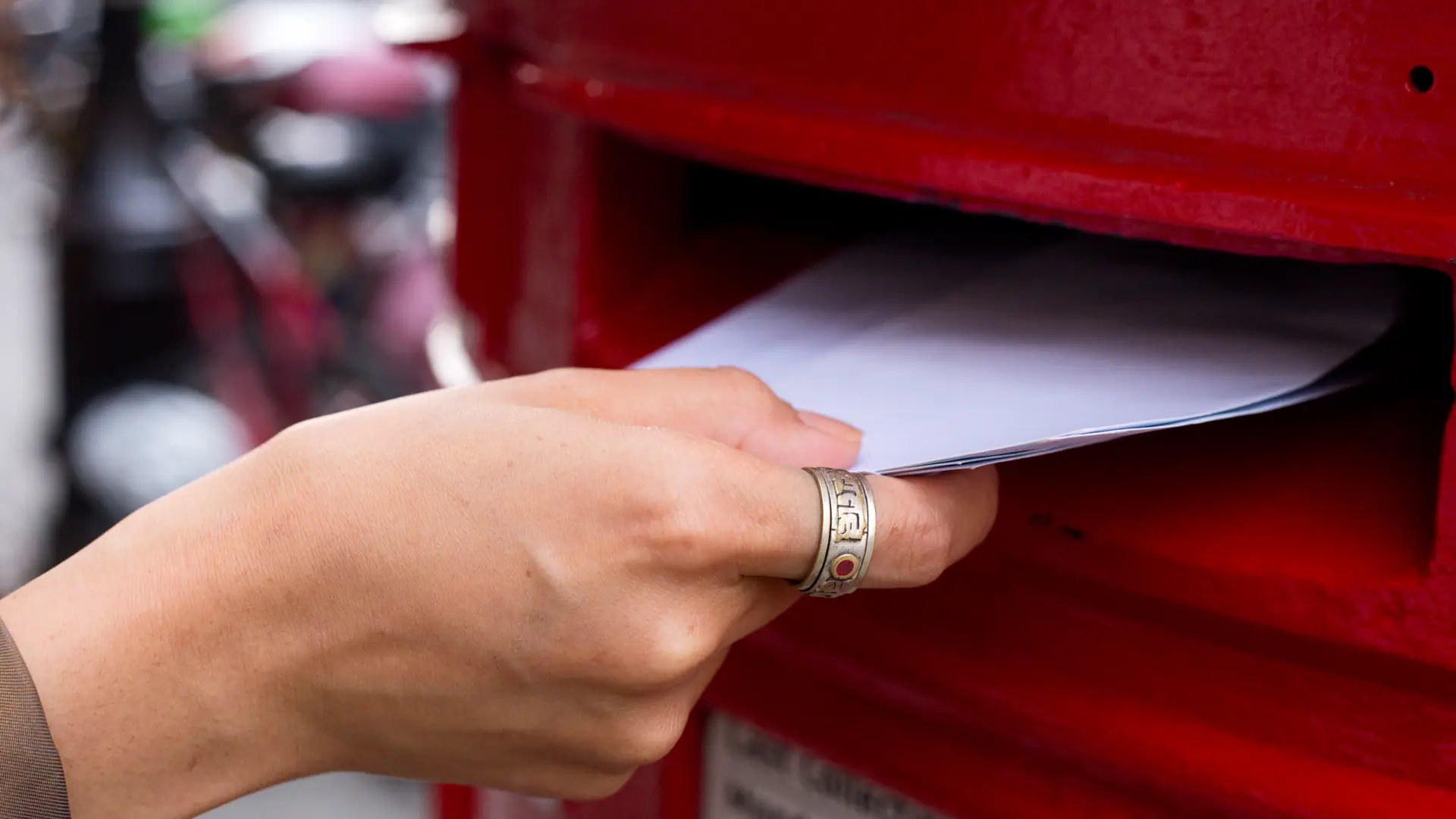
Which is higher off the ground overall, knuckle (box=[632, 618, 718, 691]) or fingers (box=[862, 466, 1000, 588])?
fingers (box=[862, 466, 1000, 588])

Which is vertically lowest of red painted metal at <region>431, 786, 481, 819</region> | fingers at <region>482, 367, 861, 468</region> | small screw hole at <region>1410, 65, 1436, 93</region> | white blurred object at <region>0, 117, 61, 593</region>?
white blurred object at <region>0, 117, 61, 593</region>

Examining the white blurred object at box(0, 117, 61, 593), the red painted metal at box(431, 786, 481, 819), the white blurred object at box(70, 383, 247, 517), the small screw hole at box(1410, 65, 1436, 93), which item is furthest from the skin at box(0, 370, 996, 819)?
the white blurred object at box(70, 383, 247, 517)

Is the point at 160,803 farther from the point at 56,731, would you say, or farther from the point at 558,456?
the point at 558,456

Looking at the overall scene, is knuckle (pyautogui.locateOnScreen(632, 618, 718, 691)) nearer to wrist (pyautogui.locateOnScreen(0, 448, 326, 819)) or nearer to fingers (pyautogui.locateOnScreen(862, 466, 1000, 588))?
fingers (pyautogui.locateOnScreen(862, 466, 1000, 588))

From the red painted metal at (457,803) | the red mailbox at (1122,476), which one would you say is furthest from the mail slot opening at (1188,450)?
the red painted metal at (457,803)

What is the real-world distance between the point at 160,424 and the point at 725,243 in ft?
9.18

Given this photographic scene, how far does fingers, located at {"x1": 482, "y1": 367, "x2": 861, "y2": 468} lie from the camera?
0.82 metres

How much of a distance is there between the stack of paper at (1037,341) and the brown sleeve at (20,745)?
0.43 metres

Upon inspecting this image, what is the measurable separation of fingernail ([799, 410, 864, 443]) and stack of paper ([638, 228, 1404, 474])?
0.01 meters

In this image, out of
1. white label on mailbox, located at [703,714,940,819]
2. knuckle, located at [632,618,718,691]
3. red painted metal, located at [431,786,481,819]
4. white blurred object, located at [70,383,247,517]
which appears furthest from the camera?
white blurred object, located at [70,383,247,517]

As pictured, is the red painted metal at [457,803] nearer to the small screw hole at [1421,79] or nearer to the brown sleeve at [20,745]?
the brown sleeve at [20,745]

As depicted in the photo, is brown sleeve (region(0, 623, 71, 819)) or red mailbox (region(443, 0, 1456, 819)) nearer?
red mailbox (region(443, 0, 1456, 819))

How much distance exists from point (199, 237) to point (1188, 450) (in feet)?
11.2

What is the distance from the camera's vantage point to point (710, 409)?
32.7 inches
